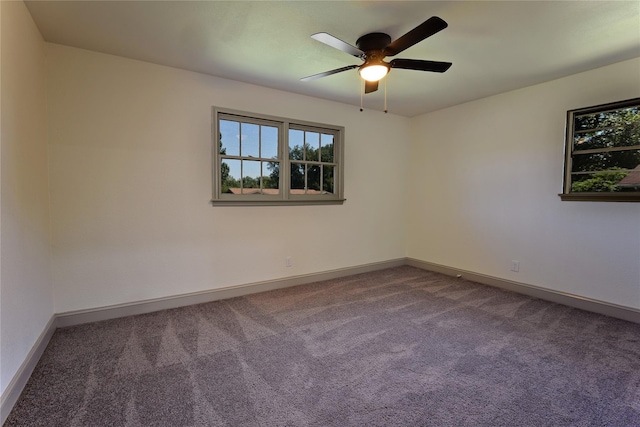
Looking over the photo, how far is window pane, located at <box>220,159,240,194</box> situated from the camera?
332 cm

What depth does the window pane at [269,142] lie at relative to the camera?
3.55 meters

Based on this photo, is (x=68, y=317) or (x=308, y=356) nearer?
(x=308, y=356)

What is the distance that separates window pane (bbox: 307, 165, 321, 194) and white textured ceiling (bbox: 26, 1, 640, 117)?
1190 millimetres

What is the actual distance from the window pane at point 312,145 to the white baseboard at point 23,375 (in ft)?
10.2

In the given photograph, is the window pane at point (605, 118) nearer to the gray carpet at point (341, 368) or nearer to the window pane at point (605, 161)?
the window pane at point (605, 161)

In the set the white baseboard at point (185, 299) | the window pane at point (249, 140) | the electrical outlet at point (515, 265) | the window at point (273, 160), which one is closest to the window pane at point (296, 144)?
the window at point (273, 160)

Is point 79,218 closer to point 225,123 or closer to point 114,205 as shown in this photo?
point 114,205

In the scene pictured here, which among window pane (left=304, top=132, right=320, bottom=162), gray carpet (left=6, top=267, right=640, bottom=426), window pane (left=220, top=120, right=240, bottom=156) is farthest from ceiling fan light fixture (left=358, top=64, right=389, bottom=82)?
gray carpet (left=6, top=267, right=640, bottom=426)

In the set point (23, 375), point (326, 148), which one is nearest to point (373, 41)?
point (326, 148)

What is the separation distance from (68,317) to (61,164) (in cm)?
139

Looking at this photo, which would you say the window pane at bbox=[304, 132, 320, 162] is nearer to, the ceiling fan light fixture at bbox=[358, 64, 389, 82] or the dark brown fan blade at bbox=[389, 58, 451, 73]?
the ceiling fan light fixture at bbox=[358, 64, 389, 82]

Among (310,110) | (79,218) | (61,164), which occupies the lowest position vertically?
(79,218)

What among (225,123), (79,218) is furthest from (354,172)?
(79,218)

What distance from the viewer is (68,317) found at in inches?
102
